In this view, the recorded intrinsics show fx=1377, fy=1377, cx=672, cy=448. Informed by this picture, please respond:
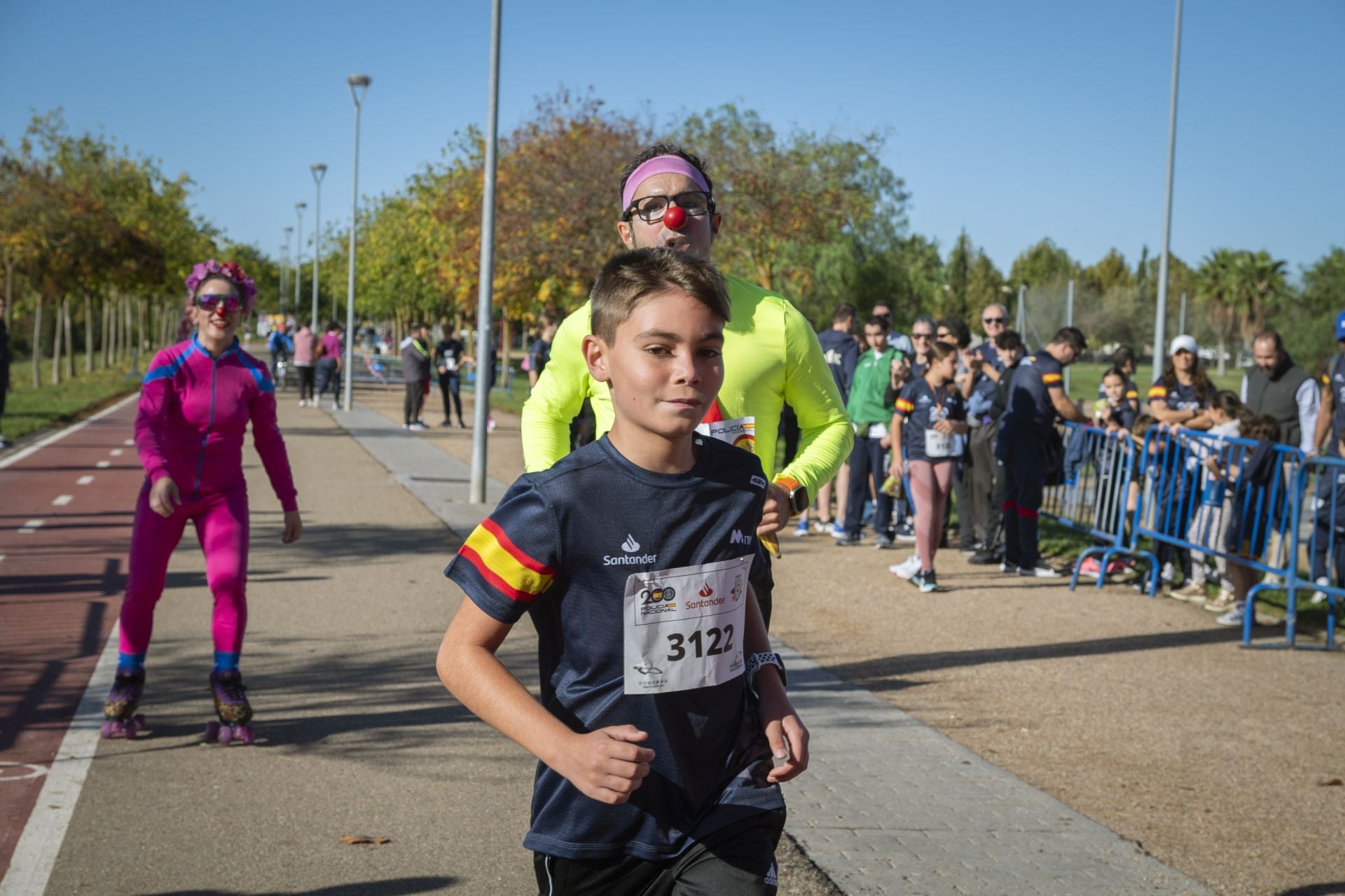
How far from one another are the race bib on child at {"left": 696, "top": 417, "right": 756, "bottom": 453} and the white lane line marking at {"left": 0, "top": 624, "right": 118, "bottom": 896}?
→ 2599 mm

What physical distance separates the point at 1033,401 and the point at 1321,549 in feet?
8.26

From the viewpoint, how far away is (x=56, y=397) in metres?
33.4

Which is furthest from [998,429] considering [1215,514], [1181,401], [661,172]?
[661,172]

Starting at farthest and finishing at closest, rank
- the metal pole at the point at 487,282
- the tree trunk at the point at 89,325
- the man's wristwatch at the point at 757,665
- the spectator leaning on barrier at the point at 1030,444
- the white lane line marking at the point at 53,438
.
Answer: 1. the tree trunk at the point at 89,325
2. the white lane line marking at the point at 53,438
3. the metal pole at the point at 487,282
4. the spectator leaning on barrier at the point at 1030,444
5. the man's wristwatch at the point at 757,665

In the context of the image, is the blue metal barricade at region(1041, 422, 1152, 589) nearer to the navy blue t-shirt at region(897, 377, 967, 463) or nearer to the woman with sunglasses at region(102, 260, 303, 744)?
the navy blue t-shirt at region(897, 377, 967, 463)

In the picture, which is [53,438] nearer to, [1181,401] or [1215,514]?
[1181,401]

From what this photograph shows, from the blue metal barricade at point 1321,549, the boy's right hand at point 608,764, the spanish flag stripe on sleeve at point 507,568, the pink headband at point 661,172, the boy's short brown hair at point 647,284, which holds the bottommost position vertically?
the blue metal barricade at point 1321,549

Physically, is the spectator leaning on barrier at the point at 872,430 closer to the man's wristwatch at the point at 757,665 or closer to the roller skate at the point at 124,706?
the roller skate at the point at 124,706

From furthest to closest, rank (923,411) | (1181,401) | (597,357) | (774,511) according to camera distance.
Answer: (1181,401) < (923,411) < (774,511) < (597,357)

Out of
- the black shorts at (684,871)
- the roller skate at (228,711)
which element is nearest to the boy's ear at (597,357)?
the black shorts at (684,871)

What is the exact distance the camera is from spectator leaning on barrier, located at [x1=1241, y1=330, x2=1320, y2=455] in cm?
1198

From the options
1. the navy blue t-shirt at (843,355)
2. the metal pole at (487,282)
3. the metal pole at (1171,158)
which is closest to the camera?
the navy blue t-shirt at (843,355)

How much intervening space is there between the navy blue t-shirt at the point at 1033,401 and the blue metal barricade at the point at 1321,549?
2190 millimetres

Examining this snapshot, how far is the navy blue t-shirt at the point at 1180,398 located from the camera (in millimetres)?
11703
